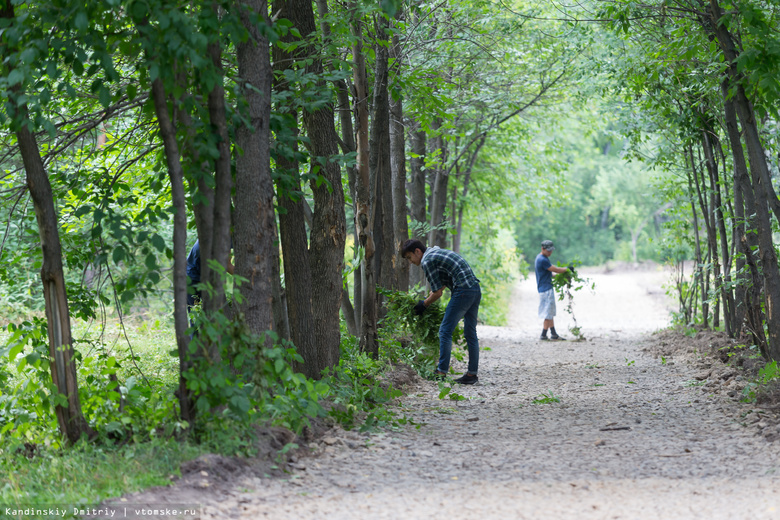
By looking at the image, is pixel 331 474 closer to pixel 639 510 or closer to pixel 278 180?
pixel 639 510

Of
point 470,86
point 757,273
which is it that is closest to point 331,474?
point 757,273

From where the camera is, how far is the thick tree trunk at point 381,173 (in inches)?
316

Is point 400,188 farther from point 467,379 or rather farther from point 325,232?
point 325,232

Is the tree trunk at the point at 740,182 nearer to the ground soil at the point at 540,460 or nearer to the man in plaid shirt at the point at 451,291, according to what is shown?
the ground soil at the point at 540,460

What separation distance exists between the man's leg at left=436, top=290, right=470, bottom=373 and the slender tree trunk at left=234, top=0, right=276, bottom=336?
3486 millimetres

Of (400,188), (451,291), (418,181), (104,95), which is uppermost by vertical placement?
(418,181)

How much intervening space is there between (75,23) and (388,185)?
5.77m

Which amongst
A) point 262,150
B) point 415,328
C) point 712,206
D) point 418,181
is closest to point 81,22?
point 262,150

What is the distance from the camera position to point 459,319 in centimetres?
829

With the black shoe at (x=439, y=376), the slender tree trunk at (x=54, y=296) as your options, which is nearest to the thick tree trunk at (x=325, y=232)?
the black shoe at (x=439, y=376)

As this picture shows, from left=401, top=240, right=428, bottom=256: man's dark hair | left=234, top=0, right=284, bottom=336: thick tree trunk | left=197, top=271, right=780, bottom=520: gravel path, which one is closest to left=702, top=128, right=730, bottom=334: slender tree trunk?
left=197, top=271, right=780, bottom=520: gravel path

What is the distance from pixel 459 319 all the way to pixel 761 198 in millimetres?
3442

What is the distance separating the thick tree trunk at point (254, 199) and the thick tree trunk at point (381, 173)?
2697 millimetres

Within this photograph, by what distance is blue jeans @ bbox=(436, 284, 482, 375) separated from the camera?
8195 millimetres
